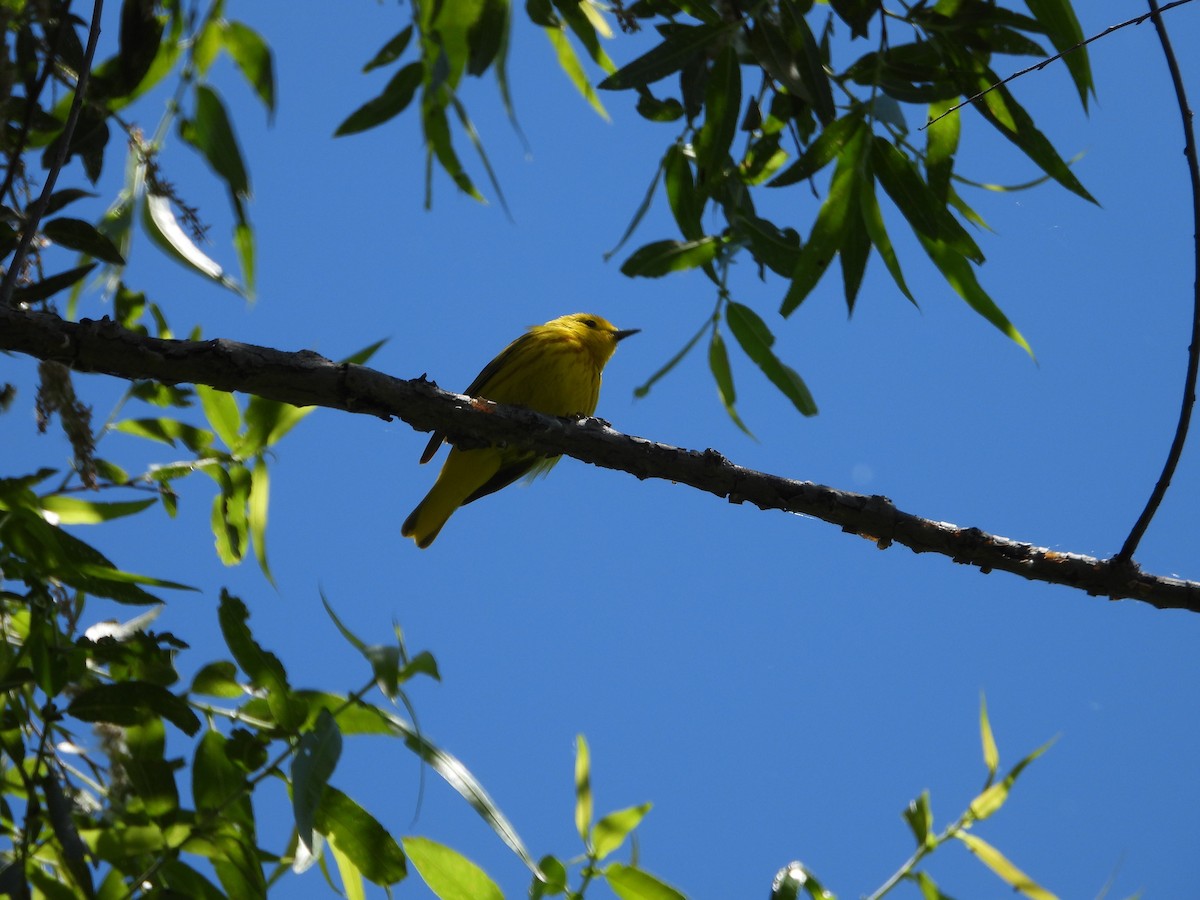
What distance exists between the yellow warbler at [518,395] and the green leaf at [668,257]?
1.14 meters

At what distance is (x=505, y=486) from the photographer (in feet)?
12.6

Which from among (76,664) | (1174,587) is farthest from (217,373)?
(1174,587)

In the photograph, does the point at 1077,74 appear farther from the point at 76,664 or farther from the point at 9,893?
the point at 9,893

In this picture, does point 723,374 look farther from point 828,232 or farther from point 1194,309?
point 1194,309

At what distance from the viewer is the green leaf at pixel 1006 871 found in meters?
2.34

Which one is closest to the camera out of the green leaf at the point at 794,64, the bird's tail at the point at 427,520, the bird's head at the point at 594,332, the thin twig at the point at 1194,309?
the thin twig at the point at 1194,309

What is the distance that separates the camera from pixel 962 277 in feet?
7.13

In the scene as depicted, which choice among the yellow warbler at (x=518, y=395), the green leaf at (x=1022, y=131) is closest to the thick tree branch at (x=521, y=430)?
the green leaf at (x=1022, y=131)

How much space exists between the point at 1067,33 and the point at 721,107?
25.6 inches

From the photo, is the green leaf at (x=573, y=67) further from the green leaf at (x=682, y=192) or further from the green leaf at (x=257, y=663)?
the green leaf at (x=257, y=663)

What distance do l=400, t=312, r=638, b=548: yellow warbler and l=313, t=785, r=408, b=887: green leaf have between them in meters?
1.88

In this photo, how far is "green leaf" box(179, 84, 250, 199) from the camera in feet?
6.88

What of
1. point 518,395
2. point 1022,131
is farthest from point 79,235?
point 518,395

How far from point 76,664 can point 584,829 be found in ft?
3.10
